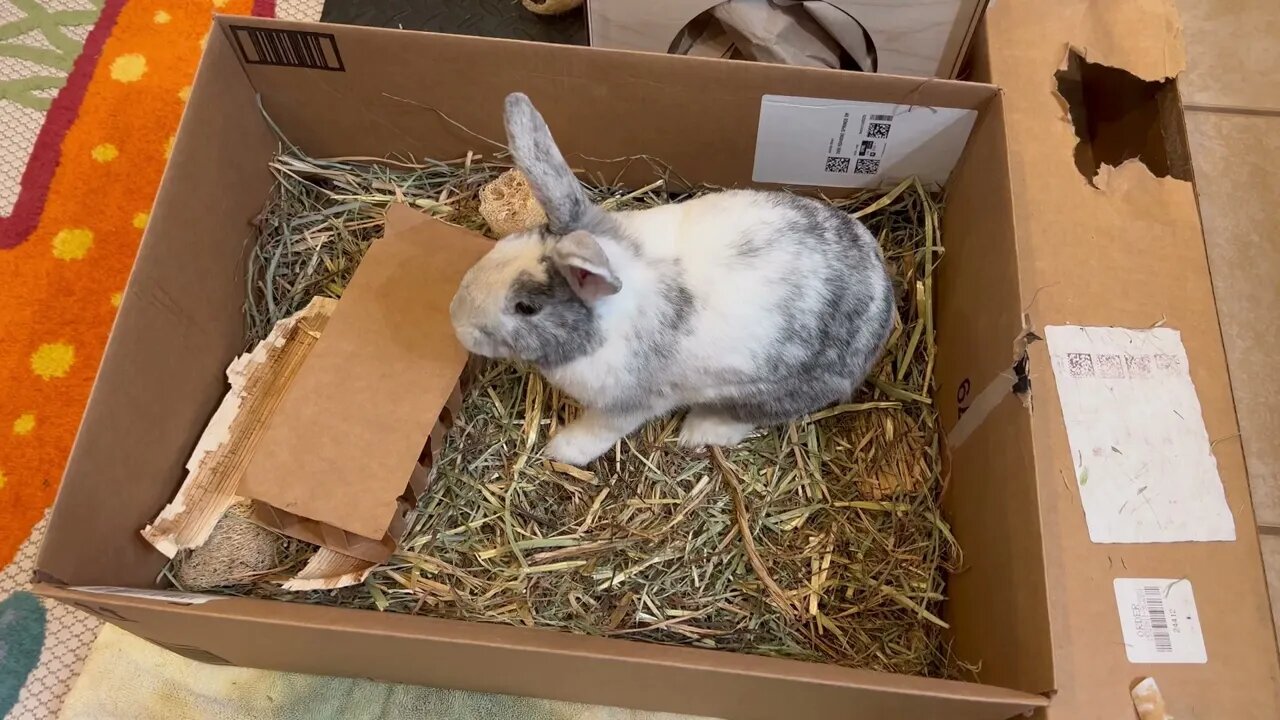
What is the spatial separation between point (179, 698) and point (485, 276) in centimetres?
103

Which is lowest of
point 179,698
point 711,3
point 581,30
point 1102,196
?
point 179,698

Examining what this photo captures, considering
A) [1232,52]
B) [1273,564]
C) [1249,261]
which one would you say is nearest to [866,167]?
[1249,261]

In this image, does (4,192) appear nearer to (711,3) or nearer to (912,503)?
(711,3)

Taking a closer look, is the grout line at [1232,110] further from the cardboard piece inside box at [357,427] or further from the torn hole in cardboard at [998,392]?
the cardboard piece inside box at [357,427]

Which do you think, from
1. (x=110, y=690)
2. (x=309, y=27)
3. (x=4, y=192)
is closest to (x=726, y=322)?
(x=309, y=27)

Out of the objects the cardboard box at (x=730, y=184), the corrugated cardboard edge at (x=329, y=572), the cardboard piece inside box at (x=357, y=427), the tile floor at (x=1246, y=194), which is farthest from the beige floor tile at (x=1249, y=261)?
the corrugated cardboard edge at (x=329, y=572)

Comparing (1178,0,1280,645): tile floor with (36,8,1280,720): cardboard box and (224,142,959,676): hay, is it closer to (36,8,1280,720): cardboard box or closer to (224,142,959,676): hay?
(36,8,1280,720): cardboard box

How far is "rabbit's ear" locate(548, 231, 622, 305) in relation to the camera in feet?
3.68

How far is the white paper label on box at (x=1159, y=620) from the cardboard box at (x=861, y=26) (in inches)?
39.7

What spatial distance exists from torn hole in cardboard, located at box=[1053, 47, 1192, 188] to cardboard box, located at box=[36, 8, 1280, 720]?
7cm

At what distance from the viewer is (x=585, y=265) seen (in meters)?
1.12

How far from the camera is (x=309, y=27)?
1538 millimetres

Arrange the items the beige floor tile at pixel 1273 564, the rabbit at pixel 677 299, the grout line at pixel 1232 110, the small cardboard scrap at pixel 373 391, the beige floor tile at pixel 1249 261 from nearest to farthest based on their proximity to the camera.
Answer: the rabbit at pixel 677 299 → the small cardboard scrap at pixel 373 391 → the beige floor tile at pixel 1273 564 → the beige floor tile at pixel 1249 261 → the grout line at pixel 1232 110

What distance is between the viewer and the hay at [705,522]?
1521 mm
